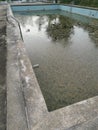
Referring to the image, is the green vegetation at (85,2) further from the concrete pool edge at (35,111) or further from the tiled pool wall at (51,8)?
the concrete pool edge at (35,111)

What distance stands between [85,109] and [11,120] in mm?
836

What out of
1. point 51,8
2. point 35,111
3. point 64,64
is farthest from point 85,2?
point 35,111

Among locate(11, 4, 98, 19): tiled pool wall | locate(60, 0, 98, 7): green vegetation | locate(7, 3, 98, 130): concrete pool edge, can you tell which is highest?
locate(7, 3, 98, 130): concrete pool edge

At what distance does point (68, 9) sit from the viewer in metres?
14.0

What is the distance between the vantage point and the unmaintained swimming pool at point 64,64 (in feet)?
9.34

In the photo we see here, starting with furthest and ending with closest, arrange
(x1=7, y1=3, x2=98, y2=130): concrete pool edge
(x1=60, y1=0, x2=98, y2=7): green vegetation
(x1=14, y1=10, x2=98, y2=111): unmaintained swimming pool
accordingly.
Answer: (x1=60, y1=0, x2=98, y2=7): green vegetation
(x1=14, y1=10, x2=98, y2=111): unmaintained swimming pool
(x1=7, y1=3, x2=98, y2=130): concrete pool edge

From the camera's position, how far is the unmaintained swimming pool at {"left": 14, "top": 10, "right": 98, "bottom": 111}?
285 centimetres

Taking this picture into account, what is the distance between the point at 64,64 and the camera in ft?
13.2

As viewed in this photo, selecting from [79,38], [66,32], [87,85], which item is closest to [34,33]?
[66,32]

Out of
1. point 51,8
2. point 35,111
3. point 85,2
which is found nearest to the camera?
point 35,111

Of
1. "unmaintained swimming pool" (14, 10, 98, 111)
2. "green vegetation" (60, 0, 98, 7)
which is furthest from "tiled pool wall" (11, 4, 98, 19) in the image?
"unmaintained swimming pool" (14, 10, 98, 111)

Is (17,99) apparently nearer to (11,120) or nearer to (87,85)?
(11,120)

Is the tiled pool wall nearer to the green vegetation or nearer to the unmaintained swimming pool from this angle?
the green vegetation

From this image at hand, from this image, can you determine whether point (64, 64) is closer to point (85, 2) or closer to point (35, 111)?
point (35, 111)
